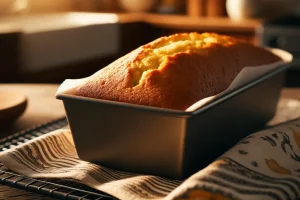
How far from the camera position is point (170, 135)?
0.71m

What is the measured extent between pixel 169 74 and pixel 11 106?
39 cm

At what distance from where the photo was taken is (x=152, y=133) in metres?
0.73

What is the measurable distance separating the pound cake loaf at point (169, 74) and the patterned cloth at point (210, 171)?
0.11m

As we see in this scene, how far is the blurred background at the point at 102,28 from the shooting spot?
8.54 ft

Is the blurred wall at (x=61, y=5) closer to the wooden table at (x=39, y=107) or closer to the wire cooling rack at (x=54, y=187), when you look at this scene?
the wooden table at (x=39, y=107)

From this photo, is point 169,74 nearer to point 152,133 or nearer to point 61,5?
point 152,133

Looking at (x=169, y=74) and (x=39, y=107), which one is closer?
(x=169, y=74)

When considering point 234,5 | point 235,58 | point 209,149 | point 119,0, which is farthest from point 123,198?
point 119,0

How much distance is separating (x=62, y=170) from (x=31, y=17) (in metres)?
2.58

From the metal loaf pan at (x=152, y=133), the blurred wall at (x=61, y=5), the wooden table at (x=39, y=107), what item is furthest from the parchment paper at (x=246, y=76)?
the blurred wall at (x=61, y=5)

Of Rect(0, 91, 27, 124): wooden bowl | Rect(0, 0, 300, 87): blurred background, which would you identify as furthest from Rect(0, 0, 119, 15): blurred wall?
Rect(0, 91, 27, 124): wooden bowl

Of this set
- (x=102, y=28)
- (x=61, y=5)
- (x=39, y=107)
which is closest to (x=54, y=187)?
(x=39, y=107)

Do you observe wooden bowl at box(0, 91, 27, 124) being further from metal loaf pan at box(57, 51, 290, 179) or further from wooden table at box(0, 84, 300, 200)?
metal loaf pan at box(57, 51, 290, 179)

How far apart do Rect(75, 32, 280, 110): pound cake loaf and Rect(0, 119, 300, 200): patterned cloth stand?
11 centimetres
